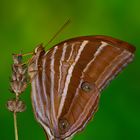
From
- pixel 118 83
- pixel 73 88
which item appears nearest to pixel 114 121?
pixel 118 83

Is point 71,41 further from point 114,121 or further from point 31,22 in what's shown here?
point 31,22

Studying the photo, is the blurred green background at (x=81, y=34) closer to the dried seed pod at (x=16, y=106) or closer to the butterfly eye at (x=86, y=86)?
the butterfly eye at (x=86, y=86)

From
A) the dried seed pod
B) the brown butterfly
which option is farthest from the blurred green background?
the dried seed pod

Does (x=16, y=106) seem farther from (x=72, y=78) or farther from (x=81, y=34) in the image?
(x=81, y=34)

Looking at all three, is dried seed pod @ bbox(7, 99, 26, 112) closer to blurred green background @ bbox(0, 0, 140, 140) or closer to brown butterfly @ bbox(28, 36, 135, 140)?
brown butterfly @ bbox(28, 36, 135, 140)

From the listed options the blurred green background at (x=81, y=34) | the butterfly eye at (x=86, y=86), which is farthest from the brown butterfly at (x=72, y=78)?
the blurred green background at (x=81, y=34)
